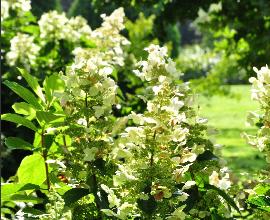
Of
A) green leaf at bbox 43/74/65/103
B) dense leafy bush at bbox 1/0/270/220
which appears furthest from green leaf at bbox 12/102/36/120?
green leaf at bbox 43/74/65/103

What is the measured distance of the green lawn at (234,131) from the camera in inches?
396

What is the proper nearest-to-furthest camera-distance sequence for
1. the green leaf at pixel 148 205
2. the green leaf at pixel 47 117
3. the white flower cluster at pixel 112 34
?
the green leaf at pixel 148 205, the green leaf at pixel 47 117, the white flower cluster at pixel 112 34

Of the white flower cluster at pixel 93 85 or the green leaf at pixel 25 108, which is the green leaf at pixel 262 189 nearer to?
the white flower cluster at pixel 93 85

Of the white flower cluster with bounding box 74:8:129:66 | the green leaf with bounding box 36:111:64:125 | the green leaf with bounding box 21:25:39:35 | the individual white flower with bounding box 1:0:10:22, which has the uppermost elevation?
the green leaf with bounding box 21:25:39:35

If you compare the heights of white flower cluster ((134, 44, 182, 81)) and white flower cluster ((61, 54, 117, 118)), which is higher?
white flower cluster ((134, 44, 182, 81))

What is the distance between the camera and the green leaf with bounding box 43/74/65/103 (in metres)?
2.20

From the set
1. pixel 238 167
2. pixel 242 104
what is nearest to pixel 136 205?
pixel 238 167

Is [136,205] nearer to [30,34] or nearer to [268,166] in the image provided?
[268,166]

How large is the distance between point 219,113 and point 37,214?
60.7 ft

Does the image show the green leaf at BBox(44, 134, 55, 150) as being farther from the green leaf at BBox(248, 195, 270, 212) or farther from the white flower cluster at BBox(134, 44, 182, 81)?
the green leaf at BBox(248, 195, 270, 212)

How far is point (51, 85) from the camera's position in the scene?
7.30ft

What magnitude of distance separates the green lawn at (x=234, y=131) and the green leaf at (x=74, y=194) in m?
1.34

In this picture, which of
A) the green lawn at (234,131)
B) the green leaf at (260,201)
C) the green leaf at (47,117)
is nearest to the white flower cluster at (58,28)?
the green lawn at (234,131)

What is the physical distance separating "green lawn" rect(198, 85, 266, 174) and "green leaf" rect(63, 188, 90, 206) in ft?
4.39
